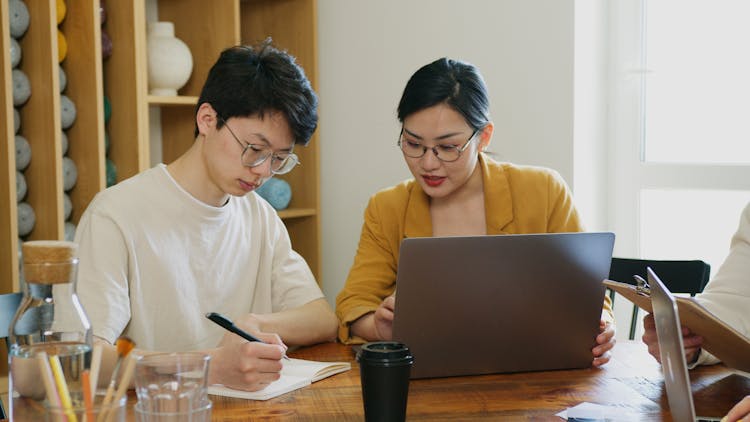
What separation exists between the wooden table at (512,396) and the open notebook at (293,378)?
14 mm

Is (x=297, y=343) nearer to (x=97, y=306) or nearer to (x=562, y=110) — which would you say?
(x=97, y=306)

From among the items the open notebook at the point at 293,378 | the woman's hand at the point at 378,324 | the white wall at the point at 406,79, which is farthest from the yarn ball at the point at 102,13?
the open notebook at the point at 293,378

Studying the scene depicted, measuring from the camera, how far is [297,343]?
182cm

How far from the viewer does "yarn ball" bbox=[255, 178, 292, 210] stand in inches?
128

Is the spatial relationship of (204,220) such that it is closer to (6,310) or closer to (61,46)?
(6,310)

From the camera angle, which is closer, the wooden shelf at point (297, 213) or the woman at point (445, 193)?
the woman at point (445, 193)

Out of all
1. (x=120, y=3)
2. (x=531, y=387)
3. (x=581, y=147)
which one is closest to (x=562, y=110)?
(x=581, y=147)

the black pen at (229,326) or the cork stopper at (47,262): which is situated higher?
the cork stopper at (47,262)

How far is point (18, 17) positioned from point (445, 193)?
1.27 m

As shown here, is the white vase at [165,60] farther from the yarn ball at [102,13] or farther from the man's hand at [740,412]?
the man's hand at [740,412]

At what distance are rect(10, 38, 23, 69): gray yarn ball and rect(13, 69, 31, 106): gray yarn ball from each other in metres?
0.03

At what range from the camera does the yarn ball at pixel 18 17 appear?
2.41m

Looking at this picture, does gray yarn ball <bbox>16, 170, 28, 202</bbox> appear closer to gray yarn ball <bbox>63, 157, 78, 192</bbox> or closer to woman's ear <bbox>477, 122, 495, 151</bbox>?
gray yarn ball <bbox>63, 157, 78, 192</bbox>

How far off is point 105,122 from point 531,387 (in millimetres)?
1772
